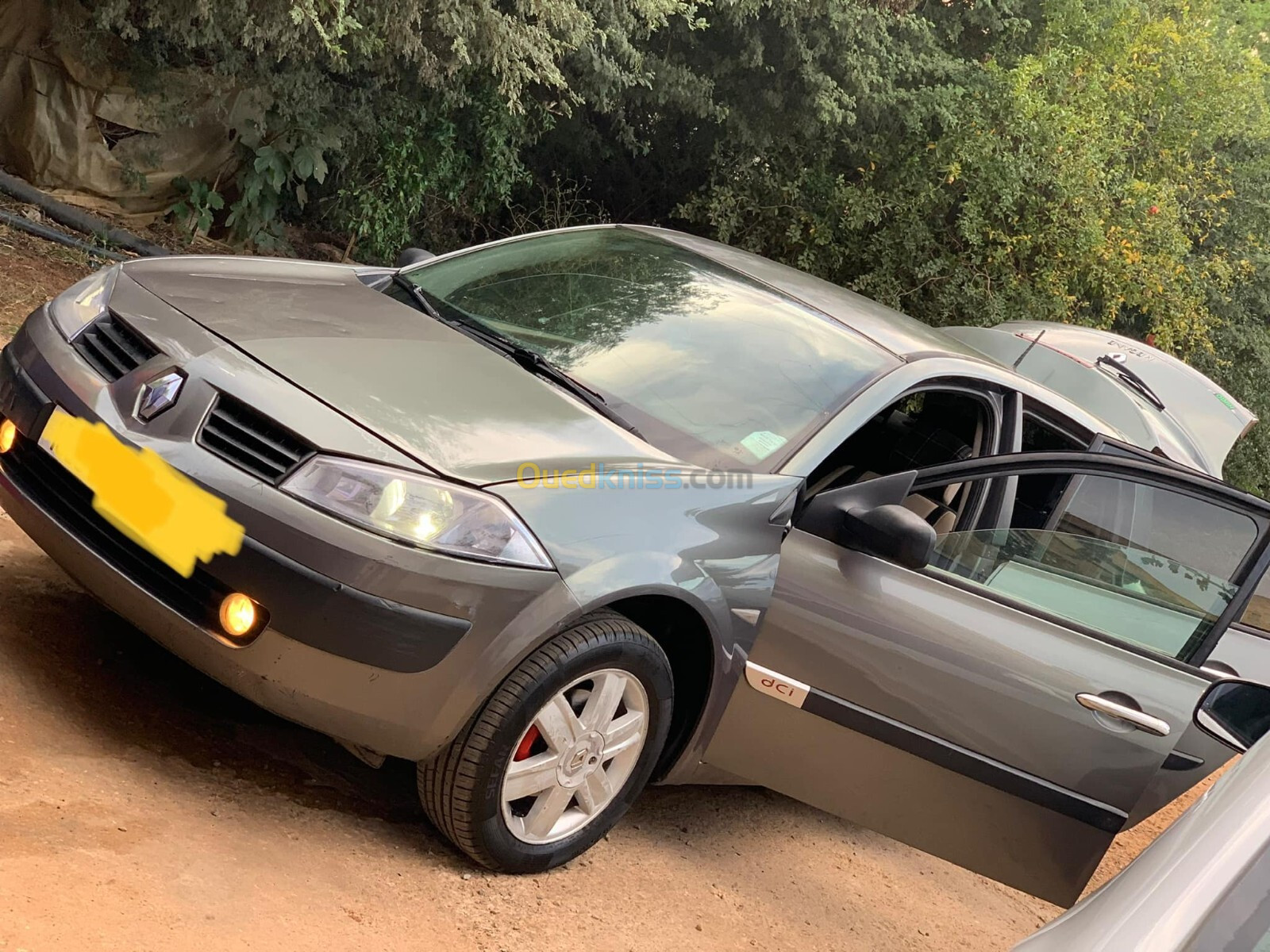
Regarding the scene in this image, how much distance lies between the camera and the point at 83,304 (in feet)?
10.6

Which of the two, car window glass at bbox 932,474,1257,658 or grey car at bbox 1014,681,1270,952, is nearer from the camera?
grey car at bbox 1014,681,1270,952

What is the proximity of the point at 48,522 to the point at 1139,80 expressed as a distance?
11623 millimetres

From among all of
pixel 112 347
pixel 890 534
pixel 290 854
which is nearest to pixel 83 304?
pixel 112 347

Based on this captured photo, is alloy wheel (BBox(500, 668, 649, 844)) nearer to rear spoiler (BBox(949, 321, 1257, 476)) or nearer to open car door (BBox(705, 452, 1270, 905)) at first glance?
open car door (BBox(705, 452, 1270, 905))

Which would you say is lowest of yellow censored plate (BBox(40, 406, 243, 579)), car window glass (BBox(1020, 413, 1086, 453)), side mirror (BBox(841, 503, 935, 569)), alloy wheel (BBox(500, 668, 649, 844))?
alloy wheel (BBox(500, 668, 649, 844))

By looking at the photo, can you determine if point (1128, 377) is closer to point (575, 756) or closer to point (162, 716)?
point (575, 756)

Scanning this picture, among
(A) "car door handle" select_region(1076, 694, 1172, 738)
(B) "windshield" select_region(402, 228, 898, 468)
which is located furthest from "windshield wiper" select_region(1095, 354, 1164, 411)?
(A) "car door handle" select_region(1076, 694, 1172, 738)

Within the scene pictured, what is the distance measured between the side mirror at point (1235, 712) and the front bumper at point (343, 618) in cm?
128

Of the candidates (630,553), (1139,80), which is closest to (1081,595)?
(630,553)

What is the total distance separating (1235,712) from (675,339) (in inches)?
73.3

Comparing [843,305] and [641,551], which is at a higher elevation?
[843,305]

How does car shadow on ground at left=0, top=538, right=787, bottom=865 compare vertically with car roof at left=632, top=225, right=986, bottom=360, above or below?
below

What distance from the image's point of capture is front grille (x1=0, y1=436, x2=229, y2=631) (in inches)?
105

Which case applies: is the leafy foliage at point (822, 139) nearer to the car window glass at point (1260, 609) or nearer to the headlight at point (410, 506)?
A: the car window glass at point (1260, 609)
